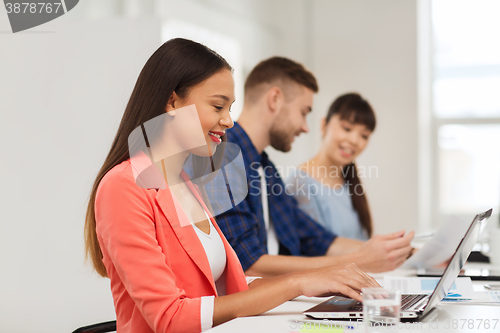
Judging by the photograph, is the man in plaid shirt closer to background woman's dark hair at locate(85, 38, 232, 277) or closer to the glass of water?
background woman's dark hair at locate(85, 38, 232, 277)

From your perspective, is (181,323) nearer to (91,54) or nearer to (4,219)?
(4,219)

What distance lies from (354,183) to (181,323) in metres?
1.77

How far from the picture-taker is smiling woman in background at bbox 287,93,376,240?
2.23 metres

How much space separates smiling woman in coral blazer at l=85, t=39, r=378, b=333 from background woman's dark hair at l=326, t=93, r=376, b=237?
1.44 metres

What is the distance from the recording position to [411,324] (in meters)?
0.73

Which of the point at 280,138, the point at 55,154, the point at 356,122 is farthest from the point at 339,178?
the point at 55,154

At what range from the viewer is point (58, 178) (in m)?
1.50

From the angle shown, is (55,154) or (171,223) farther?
(55,154)

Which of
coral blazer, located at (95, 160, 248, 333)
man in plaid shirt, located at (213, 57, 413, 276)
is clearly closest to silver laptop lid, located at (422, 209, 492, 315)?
coral blazer, located at (95, 160, 248, 333)

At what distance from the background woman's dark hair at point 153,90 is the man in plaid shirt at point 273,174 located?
1.95 feet

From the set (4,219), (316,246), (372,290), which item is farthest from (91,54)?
(372,290)

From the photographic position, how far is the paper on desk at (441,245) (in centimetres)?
127
